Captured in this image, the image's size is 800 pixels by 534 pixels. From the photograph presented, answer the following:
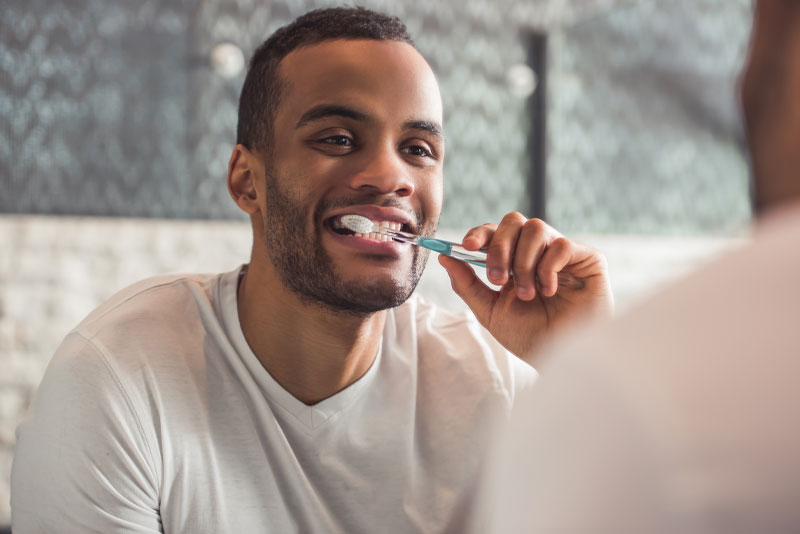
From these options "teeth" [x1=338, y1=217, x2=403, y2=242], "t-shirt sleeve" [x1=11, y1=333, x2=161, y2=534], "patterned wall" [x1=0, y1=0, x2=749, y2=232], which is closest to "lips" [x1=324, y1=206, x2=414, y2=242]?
"teeth" [x1=338, y1=217, x2=403, y2=242]

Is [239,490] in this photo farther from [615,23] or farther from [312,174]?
[615,23]

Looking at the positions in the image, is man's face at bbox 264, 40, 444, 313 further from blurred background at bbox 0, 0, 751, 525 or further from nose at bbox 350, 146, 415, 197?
blurred background at bbox 0, 0, 751, 525

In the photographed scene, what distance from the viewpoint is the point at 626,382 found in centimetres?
27

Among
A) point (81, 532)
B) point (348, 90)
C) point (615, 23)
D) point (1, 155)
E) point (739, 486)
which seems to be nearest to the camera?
point (739, 486)

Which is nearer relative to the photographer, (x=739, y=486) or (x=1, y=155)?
(x=739, y=486)

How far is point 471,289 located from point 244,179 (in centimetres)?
43

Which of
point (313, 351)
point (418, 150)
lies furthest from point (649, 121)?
point (313, 351)

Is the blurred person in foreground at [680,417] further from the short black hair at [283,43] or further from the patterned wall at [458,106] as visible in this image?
the patterned wall at [458,106]

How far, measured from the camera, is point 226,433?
0.98 meters

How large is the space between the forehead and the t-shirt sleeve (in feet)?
1.64

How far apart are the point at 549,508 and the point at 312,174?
2.87 ft

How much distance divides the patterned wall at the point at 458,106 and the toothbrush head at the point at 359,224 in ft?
3.01

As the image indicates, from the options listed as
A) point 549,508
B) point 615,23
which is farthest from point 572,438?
point 615,23

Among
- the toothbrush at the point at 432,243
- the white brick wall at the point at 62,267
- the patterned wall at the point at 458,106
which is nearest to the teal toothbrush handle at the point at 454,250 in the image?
the toothbrush at the point at 432,243
